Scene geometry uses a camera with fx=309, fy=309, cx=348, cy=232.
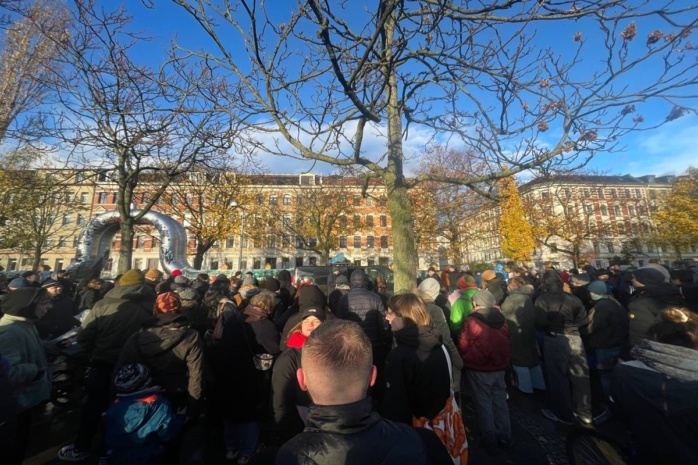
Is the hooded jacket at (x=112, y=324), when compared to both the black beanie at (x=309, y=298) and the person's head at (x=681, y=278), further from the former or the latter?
the person's head at (x=681, y=278)

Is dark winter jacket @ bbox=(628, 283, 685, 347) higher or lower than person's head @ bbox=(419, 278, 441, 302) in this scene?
lower

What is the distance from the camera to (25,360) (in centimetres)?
285

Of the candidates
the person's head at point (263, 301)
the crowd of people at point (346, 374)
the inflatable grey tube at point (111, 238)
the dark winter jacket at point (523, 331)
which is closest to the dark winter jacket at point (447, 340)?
the crowd of people at point (346, 374)

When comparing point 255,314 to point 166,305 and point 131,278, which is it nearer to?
point 166,305

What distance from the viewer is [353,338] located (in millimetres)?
1343

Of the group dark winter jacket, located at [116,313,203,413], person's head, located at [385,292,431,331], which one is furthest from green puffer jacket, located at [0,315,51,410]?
→ person's head, located at [385,292,431,331]

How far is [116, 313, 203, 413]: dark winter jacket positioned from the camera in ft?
9.57

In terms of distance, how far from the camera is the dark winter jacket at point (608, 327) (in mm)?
4547

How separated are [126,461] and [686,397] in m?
3.81

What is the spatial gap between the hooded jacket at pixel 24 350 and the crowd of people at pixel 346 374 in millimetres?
14

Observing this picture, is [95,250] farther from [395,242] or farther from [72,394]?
[395,242]

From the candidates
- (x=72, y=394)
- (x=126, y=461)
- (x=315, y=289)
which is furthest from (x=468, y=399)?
(x=72, y=394)

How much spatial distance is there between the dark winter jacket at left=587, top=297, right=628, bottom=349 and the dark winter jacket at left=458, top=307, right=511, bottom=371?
6.24 ft

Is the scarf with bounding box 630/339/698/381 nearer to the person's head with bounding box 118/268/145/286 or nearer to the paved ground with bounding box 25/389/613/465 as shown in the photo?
the paved ground with bounding box 25/389/613/465
